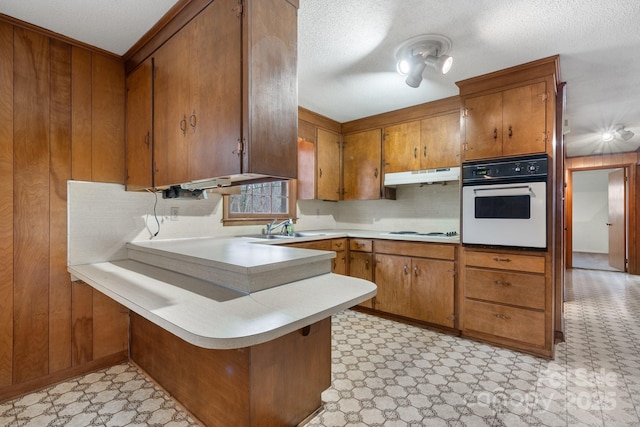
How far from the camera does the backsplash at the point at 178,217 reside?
2.25 meters

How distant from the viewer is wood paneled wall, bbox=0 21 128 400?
1.96 metres

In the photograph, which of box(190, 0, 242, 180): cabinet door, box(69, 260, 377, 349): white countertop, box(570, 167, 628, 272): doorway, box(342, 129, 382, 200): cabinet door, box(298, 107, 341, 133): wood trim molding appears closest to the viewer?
box(69, 260, 377, 349): white countertop

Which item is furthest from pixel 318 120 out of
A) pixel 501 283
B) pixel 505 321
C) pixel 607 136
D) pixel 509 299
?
pixel 607 136

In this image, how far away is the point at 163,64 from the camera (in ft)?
6.37

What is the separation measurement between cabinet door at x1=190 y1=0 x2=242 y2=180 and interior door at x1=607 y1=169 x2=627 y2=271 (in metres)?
7.53

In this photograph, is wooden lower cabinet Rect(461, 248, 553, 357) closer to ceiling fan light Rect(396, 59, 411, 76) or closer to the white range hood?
the white range hood

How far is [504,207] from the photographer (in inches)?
102

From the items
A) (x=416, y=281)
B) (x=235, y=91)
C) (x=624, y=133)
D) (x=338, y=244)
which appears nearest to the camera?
(x=235, y=91)

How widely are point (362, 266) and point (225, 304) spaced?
240 cm

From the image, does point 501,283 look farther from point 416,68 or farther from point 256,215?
point 256,215

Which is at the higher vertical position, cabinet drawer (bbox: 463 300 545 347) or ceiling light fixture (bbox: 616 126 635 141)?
ceiling light fixture (bbox: 616 126 635 141)

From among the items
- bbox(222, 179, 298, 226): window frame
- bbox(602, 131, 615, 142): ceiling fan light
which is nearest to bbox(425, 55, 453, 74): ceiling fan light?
bbox(222, 179, 298, 226): window frame

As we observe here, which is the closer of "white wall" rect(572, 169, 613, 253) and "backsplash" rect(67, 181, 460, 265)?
"backsplash" rect(67, 181, 460, 265)

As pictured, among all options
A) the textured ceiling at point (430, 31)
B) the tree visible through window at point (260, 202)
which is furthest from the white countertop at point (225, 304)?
the textured ceiling at point (430, 31)
